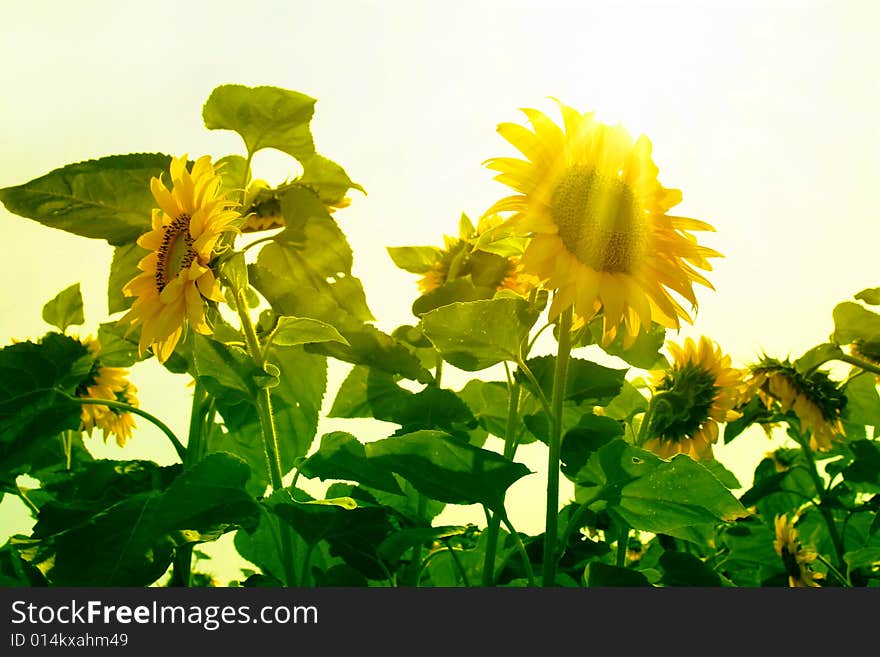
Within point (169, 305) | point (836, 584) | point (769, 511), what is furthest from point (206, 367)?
point (769, 511)

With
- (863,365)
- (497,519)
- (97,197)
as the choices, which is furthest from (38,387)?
(863,365)

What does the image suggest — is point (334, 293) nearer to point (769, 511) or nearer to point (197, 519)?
point (197, 519)

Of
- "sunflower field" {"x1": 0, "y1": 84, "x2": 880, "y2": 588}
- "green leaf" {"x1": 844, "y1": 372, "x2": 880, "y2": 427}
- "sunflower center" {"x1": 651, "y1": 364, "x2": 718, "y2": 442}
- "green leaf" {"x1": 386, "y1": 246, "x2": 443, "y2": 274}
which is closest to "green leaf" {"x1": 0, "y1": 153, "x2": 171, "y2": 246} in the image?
"sunflower field" {"x1": 0, "y1": 84, "x2": 880, "y2": 588}

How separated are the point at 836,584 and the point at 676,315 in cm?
105

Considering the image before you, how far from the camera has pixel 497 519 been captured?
2.78 ft

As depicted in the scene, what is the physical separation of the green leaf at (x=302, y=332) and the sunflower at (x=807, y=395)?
912mm

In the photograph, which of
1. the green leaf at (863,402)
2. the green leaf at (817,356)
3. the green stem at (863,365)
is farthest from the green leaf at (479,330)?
the green leaf at (863,402)

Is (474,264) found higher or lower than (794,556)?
higher

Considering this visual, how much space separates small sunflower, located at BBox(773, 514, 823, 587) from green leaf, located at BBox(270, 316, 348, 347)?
3.64ft

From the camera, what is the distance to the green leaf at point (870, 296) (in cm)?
115

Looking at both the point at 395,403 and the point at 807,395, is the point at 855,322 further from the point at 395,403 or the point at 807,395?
the point at 395,403

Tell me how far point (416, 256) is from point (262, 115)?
0.37m

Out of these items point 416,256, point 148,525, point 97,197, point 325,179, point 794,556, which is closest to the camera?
point 148,525

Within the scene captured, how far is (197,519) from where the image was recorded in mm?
754
